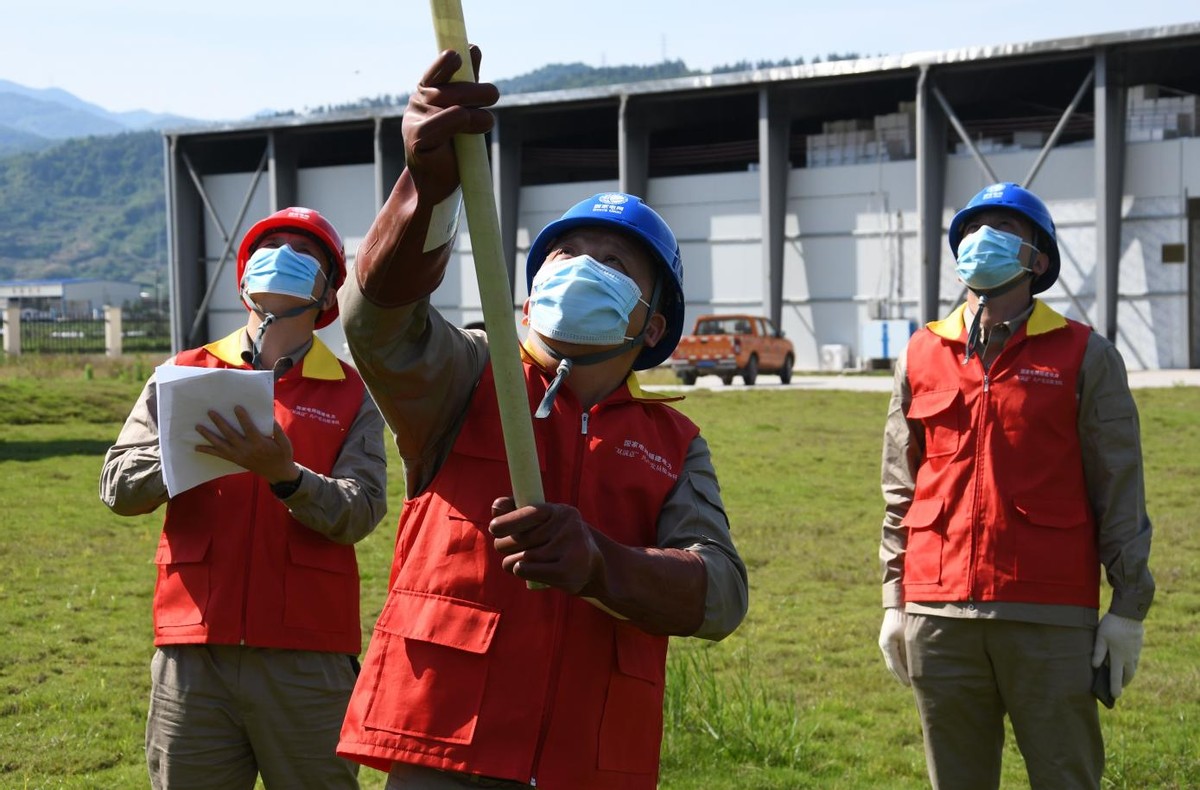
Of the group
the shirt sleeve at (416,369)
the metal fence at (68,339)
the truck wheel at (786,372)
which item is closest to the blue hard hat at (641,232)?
the shirt sleeve at (416,369)

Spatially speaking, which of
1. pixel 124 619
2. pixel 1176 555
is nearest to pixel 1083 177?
pixel 1176 555

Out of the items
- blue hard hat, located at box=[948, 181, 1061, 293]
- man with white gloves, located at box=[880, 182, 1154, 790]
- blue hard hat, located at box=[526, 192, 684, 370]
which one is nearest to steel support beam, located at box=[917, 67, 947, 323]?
blue hard hat, located at box=[948, 181, 1061, 293]

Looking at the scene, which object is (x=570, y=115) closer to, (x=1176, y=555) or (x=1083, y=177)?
(x=1083, y=177)

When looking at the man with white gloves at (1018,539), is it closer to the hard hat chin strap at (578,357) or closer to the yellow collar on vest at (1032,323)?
the yellow collar on vest at (1032,323)

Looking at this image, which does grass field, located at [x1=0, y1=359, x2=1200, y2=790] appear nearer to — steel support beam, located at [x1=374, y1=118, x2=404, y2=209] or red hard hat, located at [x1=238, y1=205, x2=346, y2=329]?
red hard hat, located at [x1=238, y1=205, x2=346, y2=329]

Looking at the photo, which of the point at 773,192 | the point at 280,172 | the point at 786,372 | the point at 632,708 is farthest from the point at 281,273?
the point at 280,172

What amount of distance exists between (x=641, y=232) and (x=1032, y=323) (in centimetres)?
217

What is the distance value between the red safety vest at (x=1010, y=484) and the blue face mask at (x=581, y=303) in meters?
2.11

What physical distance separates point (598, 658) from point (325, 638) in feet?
4.67

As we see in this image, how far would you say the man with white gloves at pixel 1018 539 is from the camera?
427 centimetres

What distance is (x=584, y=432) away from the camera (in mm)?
2707

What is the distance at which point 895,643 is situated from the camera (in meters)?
4.65

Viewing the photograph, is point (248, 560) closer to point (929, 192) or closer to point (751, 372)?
point (751, 372)

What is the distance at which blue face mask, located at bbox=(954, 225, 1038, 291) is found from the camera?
4.62m
